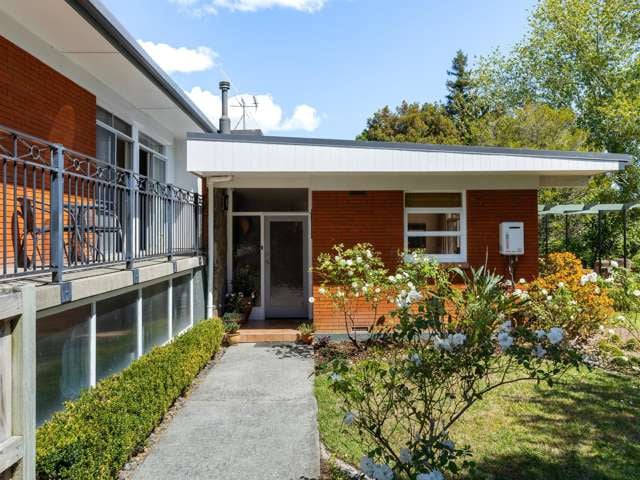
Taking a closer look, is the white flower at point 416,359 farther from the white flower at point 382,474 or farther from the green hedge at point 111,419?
the green hedge at point 111,419

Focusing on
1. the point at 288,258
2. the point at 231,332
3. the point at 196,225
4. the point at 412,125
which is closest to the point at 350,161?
the point at 288,258

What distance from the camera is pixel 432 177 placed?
9.83 meters

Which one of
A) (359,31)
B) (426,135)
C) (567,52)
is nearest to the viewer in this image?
(359,31)

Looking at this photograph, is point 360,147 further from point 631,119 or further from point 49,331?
point 631,119

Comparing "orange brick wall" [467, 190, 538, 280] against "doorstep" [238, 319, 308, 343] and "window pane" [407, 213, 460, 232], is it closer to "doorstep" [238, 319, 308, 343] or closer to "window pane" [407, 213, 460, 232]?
"window pane" [407, 213, 460, 232]

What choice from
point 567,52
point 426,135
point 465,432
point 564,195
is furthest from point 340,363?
point 426,135

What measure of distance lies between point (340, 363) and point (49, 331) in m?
2.78

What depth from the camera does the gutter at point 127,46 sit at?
5.77 meters

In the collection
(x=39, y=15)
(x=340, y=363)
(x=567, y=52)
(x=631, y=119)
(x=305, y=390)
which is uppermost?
(x=567, y=52)

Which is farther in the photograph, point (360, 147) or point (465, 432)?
point (360, 147)

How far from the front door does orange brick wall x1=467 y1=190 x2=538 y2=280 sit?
3.81 metres

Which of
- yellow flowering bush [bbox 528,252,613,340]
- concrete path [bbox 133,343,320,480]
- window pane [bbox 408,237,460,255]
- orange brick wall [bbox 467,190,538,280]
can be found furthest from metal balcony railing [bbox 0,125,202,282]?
yellow flowering bush [bbox 528,252,613,340]

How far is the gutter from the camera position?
18.9 feet

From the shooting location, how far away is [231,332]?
9680 mm
